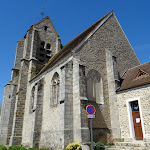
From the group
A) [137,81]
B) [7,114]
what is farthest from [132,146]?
[7,114]

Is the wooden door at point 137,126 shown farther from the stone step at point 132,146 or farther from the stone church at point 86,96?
the stone step at point 132,146

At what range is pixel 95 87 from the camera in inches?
463

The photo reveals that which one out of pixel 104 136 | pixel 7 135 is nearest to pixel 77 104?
pixel 104 136

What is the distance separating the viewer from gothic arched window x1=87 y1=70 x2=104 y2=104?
11.4 m

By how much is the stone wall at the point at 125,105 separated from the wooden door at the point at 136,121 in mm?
422

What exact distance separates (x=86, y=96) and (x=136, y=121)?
3.50 metres

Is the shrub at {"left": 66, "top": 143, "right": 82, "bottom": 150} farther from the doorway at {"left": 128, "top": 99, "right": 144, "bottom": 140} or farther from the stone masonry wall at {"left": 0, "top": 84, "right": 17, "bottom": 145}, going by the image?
the stone masonry wall at {"left": 0, "top": 84, "right": 17, "bottom": 145}

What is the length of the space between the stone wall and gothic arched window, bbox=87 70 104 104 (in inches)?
50.9

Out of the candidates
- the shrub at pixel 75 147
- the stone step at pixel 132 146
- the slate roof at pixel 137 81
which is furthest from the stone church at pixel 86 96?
the stone step at pixel 132 146

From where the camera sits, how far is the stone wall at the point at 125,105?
939 cm

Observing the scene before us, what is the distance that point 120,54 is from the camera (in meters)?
14.5

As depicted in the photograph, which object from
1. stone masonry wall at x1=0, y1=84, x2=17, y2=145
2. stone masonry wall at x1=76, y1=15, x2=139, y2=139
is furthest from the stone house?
stone masonry wall at x1=0, y1=84, x2=17, y2=145

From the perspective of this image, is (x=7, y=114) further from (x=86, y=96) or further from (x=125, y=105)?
(x=125, y=105)

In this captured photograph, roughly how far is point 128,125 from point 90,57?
17.9ft
